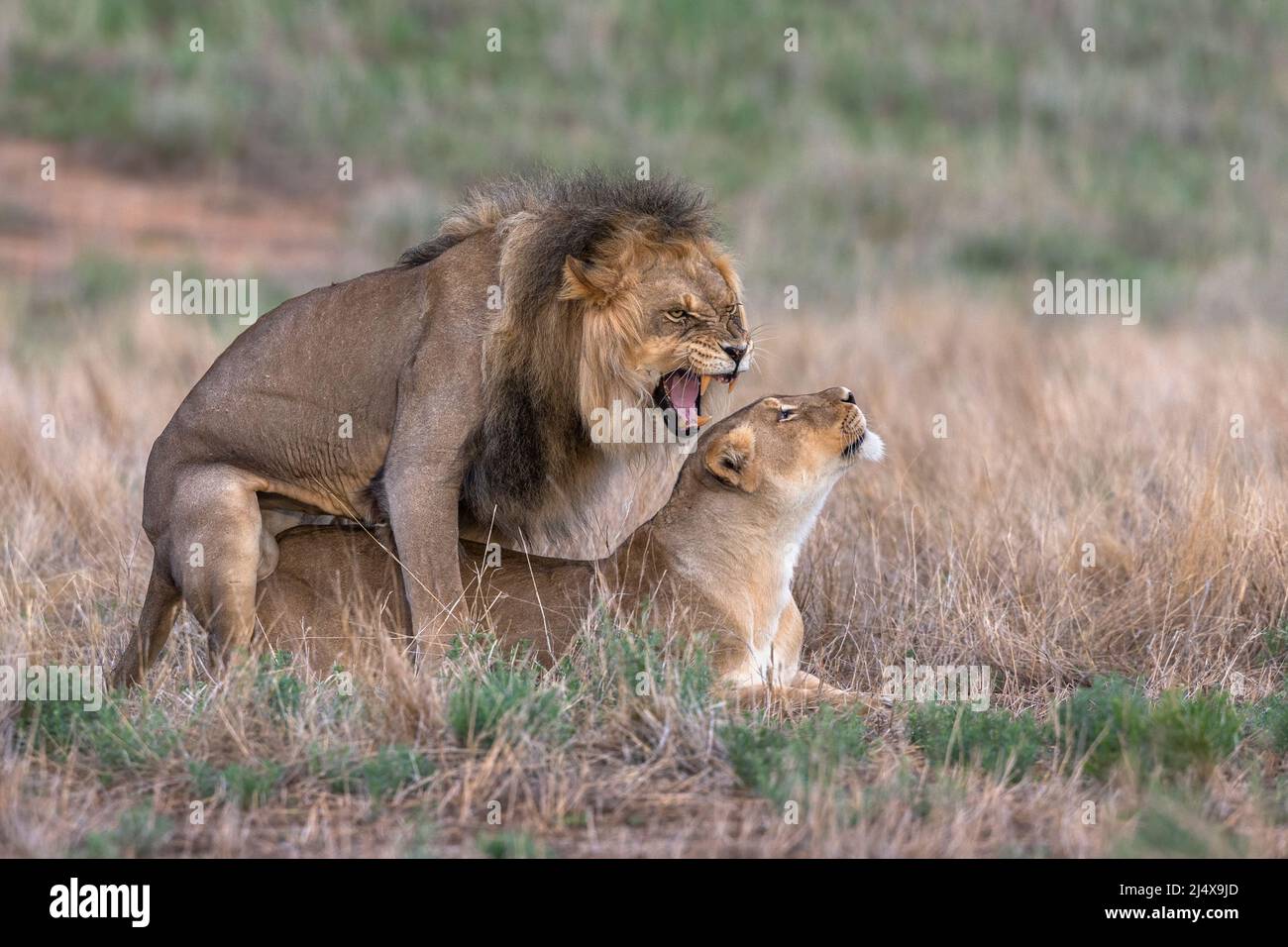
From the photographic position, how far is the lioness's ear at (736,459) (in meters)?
6.29

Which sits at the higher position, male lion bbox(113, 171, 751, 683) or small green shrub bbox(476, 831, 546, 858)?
male lion bbox(113, 171, 751, 683)

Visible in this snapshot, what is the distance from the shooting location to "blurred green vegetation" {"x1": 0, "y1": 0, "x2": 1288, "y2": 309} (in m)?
20.9

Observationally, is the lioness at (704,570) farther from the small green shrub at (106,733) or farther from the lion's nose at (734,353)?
the small green shrub at (106,733)

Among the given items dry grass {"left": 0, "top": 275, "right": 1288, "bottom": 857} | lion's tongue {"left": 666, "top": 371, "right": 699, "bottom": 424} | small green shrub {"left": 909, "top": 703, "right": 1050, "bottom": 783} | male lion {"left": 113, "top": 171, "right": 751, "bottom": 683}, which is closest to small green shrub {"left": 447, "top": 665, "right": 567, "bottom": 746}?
dry grass {"left": 0, "top": 275, "right": 1288, "bottom": 857}

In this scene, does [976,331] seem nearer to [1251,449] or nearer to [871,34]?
[1251,449]

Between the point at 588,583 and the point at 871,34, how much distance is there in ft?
71.8

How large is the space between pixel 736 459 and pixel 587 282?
2.52ft

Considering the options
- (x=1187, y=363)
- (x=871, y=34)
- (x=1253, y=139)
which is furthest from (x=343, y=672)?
(x=871, y=34)

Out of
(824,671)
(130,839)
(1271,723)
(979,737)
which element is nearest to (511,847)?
(130,839)

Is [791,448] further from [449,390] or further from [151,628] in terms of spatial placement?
[151,628]

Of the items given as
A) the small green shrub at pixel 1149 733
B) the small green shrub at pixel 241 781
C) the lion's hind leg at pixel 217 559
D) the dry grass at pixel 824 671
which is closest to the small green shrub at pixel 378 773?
the dry grass at pixel 824 671

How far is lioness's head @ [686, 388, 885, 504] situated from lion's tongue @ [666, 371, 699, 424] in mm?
125

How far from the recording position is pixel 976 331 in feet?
44.8

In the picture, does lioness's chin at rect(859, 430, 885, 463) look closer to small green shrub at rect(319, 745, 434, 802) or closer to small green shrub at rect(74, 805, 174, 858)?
small green shrub at rect(319, 745, 434, 802)
